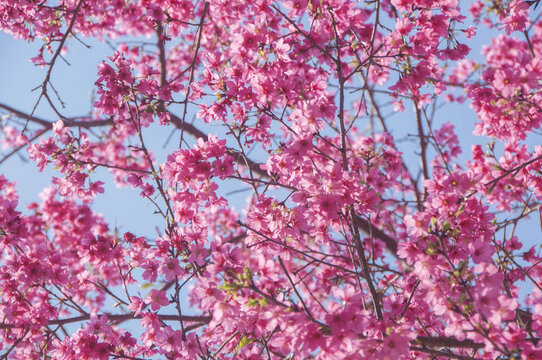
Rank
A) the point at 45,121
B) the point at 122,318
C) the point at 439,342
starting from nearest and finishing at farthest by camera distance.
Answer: the point at 439,342 → the point at 122,318 → the point at 45,121

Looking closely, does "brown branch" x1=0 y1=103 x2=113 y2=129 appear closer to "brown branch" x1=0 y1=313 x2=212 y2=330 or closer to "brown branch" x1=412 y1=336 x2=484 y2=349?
"brown branch" x1=0 y1=313 x2=212 y2=330

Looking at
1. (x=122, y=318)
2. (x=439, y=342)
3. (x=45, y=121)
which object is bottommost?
(x=439, y=342)

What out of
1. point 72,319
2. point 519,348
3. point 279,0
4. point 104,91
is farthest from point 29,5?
point 519,348

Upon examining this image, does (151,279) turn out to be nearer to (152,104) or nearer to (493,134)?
(152,104)

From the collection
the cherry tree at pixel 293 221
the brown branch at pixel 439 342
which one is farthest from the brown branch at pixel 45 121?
the brown branch at pixel 439 342

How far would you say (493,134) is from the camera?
472 cm

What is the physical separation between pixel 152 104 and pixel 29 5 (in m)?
2.00

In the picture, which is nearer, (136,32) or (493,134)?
(493,134)

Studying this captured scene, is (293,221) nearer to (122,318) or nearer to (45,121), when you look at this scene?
(122,318)

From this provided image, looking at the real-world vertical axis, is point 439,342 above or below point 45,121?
below

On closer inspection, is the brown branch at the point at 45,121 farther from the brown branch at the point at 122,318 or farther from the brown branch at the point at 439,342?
the brown branch at the point at 439,342

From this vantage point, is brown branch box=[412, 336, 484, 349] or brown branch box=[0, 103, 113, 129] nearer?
brown branch box=[412, 336, 484, 349]

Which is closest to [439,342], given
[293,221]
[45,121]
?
[293,221]

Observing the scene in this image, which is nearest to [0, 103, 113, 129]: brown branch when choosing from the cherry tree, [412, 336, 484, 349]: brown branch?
the cherry tree
